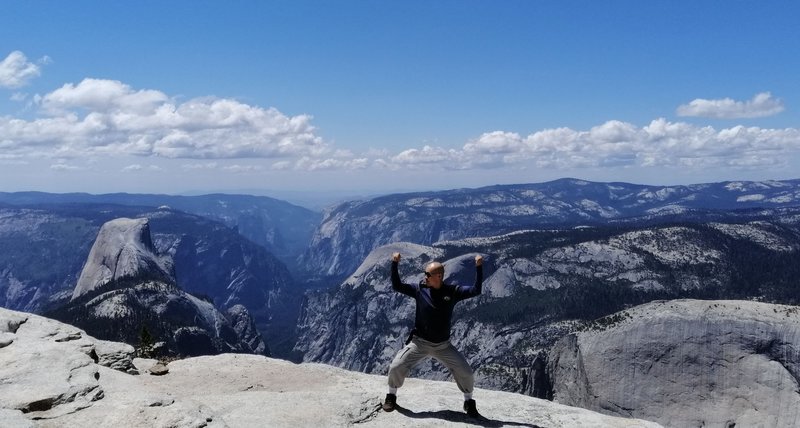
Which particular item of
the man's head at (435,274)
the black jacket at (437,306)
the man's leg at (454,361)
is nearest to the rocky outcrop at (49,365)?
the black jacket at (437,306)

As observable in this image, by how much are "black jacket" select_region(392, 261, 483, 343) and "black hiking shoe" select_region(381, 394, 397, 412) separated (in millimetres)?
2749

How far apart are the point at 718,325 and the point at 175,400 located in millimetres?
127557

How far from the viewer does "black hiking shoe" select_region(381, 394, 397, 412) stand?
17.3 m

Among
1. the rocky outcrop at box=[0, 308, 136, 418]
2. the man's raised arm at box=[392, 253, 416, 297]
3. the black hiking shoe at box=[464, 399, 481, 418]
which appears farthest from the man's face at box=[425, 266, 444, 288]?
the rocky outcrop at box=[0, 308, 136, 418]

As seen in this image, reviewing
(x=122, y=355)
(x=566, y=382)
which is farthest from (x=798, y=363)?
(x=122, y=355)

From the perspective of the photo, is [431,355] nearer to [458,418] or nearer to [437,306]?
[437,306]

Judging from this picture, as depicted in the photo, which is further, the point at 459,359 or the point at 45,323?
the point at 45,323

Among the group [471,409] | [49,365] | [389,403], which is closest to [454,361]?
[471,409]

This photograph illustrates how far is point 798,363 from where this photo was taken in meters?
108

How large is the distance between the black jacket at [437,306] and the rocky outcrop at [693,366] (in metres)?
111

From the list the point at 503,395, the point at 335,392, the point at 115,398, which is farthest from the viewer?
the point at 503,395

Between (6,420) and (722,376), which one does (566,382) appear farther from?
(6,420)

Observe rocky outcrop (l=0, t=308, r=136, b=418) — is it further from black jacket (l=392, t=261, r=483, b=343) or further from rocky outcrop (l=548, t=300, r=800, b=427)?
rocky outcrop (l=548, t=300, r=800, b=427)

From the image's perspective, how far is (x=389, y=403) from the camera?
17391mm
